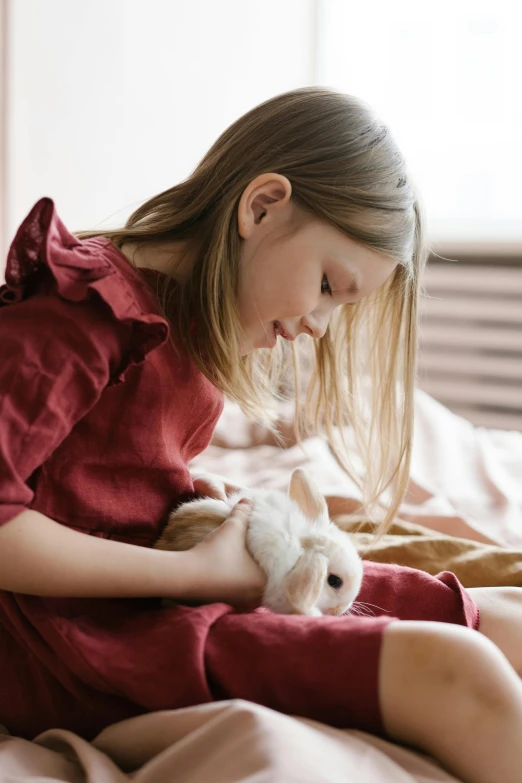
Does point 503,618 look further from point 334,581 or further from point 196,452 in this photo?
point 196,452

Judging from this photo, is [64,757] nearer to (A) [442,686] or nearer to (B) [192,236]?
(A) [442,686]

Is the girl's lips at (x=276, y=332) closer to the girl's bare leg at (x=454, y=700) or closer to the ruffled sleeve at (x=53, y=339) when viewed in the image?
the ruffled sleeve at (x=53, y=339)

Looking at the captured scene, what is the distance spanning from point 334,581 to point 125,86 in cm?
175

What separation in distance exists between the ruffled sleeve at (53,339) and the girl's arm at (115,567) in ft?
0.11

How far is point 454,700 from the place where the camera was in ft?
2.08

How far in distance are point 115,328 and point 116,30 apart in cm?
167

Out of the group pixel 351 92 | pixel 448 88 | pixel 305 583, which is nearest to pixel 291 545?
pixel 305 583

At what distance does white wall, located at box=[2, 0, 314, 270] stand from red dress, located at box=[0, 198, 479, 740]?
48.5 inches

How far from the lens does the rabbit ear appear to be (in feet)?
2.52

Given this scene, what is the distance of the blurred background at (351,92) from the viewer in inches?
81.3

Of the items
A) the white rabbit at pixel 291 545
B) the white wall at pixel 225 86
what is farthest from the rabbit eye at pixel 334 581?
the white wall at pixel 225 86

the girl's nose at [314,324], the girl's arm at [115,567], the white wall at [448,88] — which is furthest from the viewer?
the white wall at [448,88]

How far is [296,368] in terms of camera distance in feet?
4.00

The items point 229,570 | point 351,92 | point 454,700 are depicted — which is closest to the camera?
point 454,700
